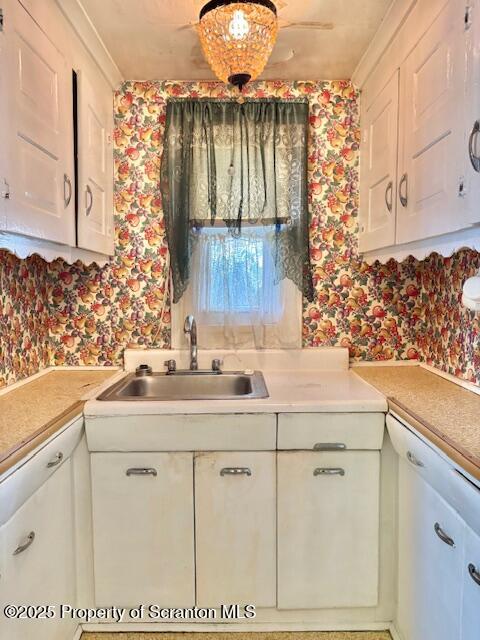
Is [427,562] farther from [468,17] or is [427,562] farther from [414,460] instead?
[468,17]

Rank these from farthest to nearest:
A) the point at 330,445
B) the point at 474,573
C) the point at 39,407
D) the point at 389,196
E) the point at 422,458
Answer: the point at 389,196 < the point at 330,445 < the point at 39,407 < the point at 422,458 < the point at 474,573

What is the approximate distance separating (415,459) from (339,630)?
837 mm

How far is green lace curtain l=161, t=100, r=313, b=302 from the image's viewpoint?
2193mm

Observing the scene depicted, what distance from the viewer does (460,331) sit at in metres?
1.92

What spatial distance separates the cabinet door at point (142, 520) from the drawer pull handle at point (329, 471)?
1.52 ft

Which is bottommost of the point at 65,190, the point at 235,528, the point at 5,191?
the point at 235,528

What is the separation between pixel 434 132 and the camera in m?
1.44

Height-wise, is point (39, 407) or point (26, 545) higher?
point (39, 407)

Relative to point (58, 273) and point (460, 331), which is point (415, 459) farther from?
point (58, 273)

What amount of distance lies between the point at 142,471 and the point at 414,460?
936 millimetres

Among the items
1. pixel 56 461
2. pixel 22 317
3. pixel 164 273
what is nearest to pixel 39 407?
pixel 56 461

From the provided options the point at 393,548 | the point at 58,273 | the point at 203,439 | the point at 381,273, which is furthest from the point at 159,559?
the point at 381,273

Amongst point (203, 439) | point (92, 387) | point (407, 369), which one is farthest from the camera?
point (407, 369)

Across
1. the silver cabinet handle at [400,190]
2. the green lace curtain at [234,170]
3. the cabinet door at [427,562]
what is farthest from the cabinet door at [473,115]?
the green lace curtain at [234,170]
